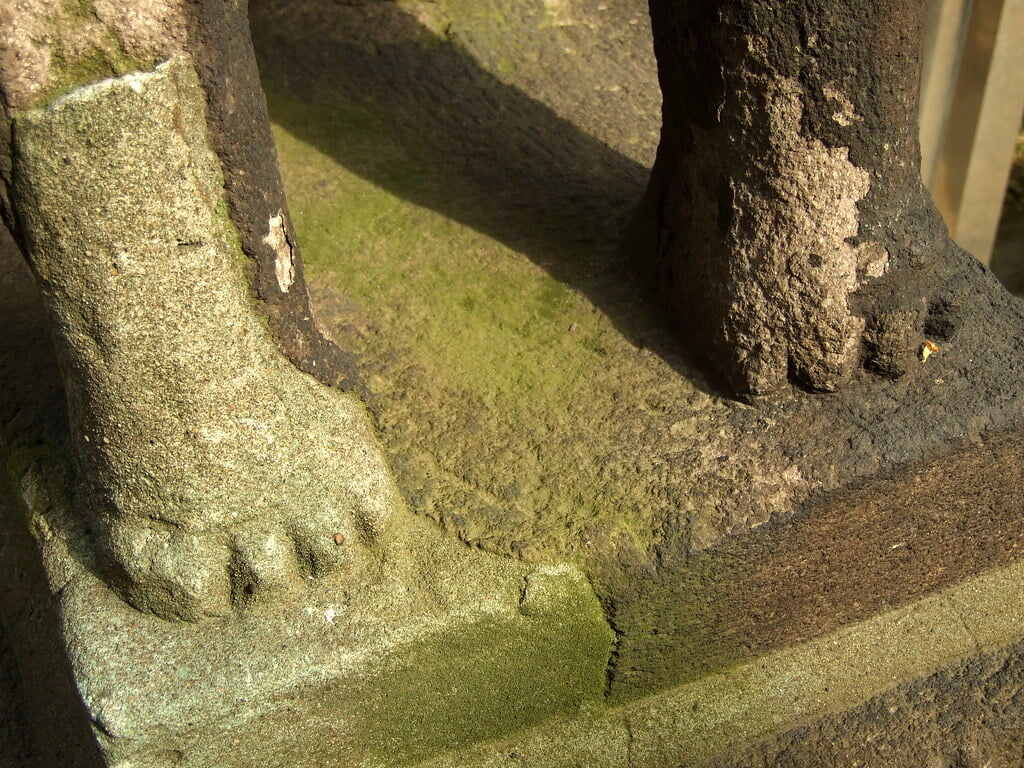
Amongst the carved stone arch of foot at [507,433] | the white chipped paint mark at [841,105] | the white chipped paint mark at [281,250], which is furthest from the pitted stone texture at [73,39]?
the white chipped paint mark at [841,105]

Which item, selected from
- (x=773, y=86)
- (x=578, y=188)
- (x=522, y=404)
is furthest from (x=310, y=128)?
(x=773, y=86)

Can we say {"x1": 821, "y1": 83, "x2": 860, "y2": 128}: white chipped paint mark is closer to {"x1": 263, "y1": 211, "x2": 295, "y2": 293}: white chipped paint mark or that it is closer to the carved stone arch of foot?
the carved stone arch of foot

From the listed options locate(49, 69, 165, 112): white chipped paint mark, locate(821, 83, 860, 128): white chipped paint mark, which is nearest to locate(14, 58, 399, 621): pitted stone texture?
locate(49, 69, 165, 112): white chipped paint mark

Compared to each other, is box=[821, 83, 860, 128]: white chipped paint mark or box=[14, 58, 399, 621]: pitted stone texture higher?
box=[821, 83, 860, 128]: white chipped paint mark

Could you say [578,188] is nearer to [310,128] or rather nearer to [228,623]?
[310,128]

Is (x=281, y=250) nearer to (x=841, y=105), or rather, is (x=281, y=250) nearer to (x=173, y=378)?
(x=173, y=378)

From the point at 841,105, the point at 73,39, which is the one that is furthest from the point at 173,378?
the point at 841,105
